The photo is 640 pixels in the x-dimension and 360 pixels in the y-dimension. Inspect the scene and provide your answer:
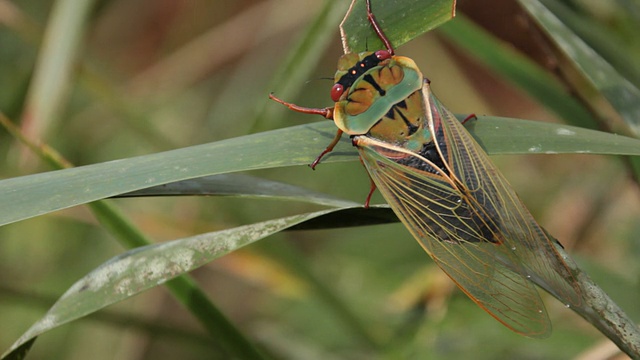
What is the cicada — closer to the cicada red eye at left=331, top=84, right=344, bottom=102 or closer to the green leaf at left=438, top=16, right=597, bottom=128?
the cicada red eye at left=331, top=84, right=344, bottom=102

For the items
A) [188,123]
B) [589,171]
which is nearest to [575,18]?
[589,171]

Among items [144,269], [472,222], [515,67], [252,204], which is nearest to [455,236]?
[472,222]

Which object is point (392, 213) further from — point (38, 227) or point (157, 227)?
point (38, 227)

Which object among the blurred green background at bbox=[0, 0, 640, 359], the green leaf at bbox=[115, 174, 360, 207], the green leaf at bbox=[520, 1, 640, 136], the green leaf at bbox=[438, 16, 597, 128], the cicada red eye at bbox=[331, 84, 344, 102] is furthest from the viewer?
the blurred green background at bbox=[0, 0, 640, 359]

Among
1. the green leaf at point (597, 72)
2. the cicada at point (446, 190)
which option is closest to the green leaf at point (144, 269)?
the cicada at point (446, 190)

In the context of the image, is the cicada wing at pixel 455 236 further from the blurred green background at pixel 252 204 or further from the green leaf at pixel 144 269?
the blurred green background at pixel 252 204

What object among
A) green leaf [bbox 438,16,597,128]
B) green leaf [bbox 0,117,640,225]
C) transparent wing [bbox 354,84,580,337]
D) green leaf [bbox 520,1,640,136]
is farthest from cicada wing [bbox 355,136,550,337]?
green leaf [bbox 438,16,597,128]

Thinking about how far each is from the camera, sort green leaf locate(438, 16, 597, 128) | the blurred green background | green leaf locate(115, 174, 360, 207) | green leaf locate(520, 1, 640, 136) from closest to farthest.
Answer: green leaf locate(115, 174, 360, 207), green leaf locate(520, 1, 640, 136), green leaf locate(438, 16, 597, 128), the blurred green background
